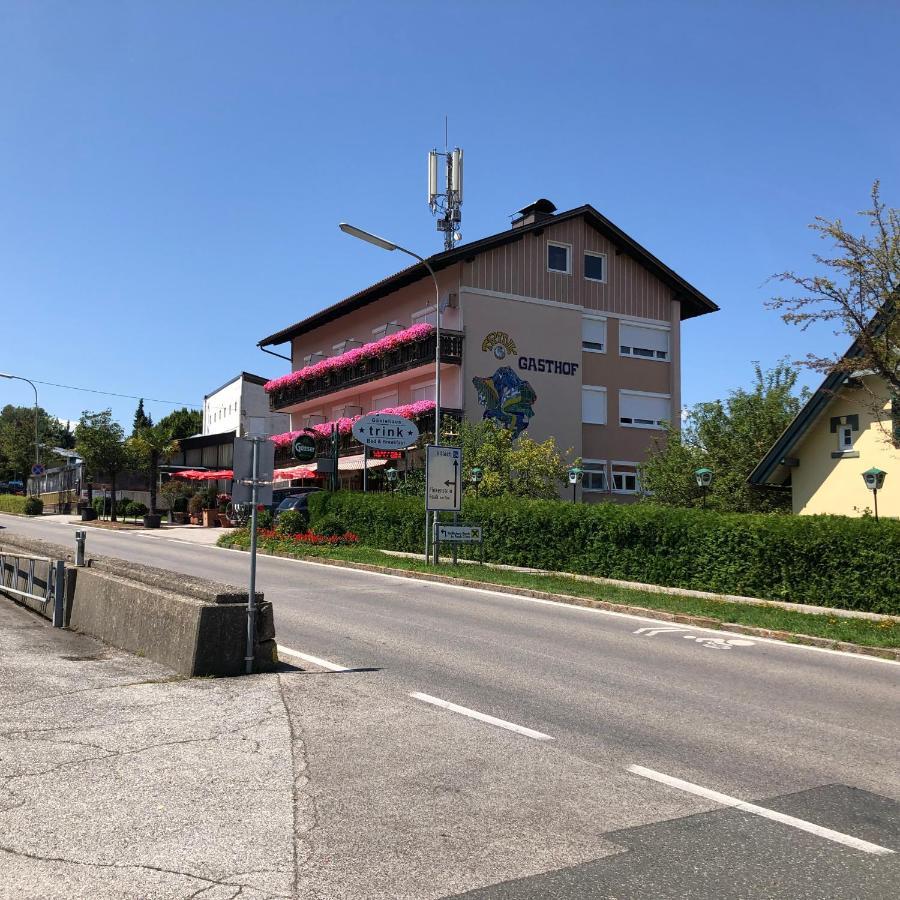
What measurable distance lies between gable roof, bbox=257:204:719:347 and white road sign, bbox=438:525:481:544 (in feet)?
49.4

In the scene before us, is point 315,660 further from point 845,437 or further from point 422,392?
point 422,392

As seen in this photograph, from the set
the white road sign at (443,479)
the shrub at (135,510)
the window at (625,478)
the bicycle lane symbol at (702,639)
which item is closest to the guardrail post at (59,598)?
the bicycle lane symbol at (702,639)

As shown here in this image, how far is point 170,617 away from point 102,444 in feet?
123

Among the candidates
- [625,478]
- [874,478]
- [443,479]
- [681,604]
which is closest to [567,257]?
[625,478]

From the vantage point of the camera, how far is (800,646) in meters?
11.8

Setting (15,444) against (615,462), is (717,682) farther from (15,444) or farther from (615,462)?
(15,444)

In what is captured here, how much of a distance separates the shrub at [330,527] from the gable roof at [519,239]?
436 inches

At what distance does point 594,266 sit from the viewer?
40.4m

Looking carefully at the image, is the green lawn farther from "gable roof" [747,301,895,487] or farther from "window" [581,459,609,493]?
"window" [581,459,609,493]

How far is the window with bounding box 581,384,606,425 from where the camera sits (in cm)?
3919

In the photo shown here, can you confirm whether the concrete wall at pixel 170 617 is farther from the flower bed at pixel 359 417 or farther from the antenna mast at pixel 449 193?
the antenna mast at pixel 449 193

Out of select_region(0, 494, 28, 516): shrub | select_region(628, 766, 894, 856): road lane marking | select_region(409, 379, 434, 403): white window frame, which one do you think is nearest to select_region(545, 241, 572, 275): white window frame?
select_region(409, 379, 434, 403): white window frame

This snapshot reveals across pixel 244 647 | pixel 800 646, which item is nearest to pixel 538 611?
pixel 800 646

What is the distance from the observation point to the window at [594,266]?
40.1 meters
